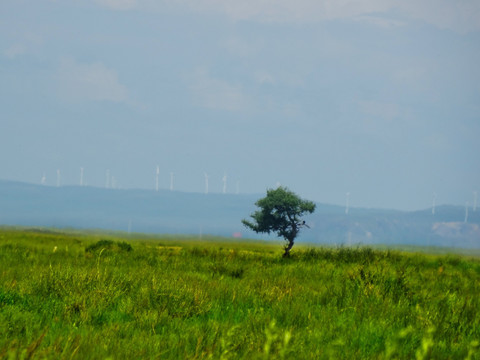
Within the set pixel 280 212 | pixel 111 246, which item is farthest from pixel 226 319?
pixel 280 212

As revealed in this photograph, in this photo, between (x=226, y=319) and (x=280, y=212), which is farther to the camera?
(x=280, y=212)

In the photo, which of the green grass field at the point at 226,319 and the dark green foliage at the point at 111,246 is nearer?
the green grass field at the point at 226,319

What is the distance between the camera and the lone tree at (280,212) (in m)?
52.4

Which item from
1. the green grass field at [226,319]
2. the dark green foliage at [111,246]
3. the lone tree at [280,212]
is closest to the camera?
the green grass field at [226,319]

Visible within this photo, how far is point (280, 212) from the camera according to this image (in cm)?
5462

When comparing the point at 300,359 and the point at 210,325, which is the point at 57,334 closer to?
the point at 210,325

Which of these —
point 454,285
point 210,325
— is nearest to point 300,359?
point 210,325

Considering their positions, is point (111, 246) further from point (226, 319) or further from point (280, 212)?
point (280, 212)

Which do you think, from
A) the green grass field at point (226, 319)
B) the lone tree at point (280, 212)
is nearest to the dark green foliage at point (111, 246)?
the green grass field at point (226, 319)

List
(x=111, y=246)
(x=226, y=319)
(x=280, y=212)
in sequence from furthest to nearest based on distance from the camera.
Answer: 1. (x=280, y=212)
2. (x=111, y=246)
3. (x=226, y=319)

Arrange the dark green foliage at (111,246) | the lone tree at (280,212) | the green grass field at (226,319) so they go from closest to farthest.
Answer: the green grass field at (226,319) → the dark green foliage at (111,246) → the lone tree at (280,212)

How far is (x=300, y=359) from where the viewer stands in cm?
483

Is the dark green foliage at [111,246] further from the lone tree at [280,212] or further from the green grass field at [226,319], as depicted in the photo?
the lone tree at [280,212]

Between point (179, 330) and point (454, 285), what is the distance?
29.0ft
